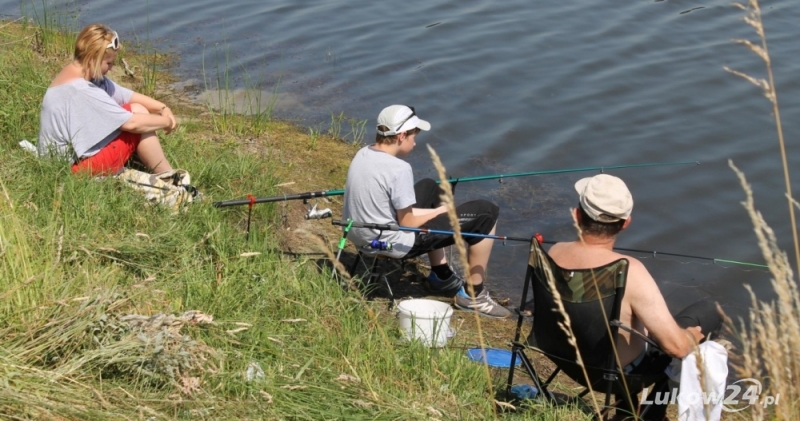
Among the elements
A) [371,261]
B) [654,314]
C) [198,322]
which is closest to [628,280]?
[654,314]

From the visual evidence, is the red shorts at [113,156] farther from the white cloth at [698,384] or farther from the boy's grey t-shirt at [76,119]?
the white cloth at [698,384]

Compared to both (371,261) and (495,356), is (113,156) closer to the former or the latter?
(371,261)

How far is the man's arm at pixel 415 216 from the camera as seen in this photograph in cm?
487

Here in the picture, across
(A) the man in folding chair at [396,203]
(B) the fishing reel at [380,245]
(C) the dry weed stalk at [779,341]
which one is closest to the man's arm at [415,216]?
(A) the man in folding chair at [396,203]

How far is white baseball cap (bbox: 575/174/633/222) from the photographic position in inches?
133

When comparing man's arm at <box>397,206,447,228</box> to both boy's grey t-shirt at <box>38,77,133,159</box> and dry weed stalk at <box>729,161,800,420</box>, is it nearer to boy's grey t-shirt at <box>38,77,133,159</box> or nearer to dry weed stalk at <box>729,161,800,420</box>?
boy's grey t-shirt at <box>38,77,133,159</box>

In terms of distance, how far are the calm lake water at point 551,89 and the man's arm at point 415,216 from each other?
1.00m

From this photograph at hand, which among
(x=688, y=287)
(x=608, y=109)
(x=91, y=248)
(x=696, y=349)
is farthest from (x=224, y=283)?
(x=608, y=109)

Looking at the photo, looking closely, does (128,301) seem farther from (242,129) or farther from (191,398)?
(242,129)

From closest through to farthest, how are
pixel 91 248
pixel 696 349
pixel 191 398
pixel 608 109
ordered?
pixel 696 349, pixel 191 398, pixel 91 248, pixel 608 109

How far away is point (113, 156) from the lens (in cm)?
516

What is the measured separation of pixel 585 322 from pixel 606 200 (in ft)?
1.41

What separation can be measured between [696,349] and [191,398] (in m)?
1.64

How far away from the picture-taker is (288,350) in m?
3.57
